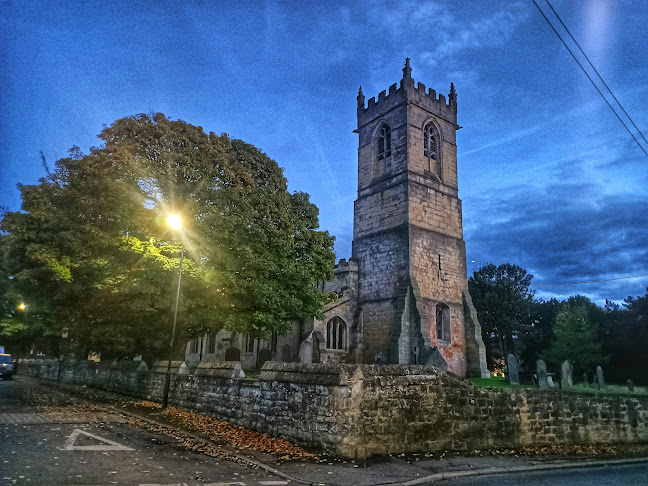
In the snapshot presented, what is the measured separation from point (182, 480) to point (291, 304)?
39.9ft

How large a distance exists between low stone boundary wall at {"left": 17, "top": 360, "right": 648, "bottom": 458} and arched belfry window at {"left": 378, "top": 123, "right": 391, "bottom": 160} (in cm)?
2479

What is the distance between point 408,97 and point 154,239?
77.8 ft

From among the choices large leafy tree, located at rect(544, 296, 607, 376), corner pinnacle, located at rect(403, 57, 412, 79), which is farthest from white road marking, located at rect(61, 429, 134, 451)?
large leafy tree, located at rect(544, 296, 607, 376)

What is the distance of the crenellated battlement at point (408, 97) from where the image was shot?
33.5 m

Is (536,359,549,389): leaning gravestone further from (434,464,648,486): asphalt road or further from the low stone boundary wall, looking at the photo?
(434,464,648,486): asphalt road

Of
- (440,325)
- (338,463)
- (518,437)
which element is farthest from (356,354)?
(338,463)

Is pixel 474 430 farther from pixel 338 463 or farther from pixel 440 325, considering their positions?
pixel 440 325

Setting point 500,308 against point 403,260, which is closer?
point 403,260

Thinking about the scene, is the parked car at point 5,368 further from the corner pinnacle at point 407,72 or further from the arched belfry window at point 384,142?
the corner pinnacle at point 407,72

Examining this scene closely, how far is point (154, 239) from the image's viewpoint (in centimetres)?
1633

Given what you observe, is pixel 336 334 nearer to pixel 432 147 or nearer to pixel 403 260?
pixel 403 260

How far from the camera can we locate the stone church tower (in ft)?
96.6

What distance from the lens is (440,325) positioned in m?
30.9

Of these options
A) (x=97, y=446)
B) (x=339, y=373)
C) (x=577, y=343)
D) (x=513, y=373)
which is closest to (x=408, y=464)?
(x=339, y=373)
